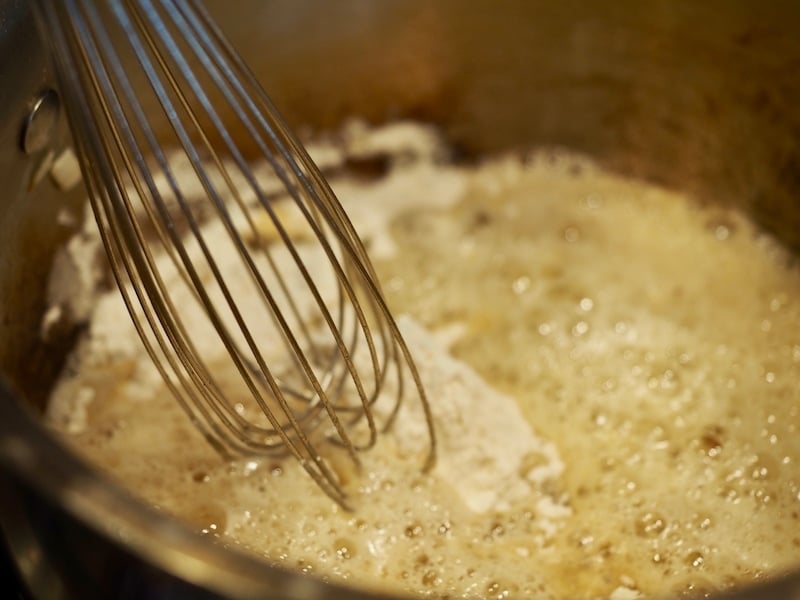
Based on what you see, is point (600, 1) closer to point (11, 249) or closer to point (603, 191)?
point (603, 191)

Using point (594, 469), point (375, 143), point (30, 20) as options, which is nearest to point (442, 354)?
point (594, 469)

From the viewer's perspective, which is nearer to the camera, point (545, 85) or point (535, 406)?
point (535, 406)

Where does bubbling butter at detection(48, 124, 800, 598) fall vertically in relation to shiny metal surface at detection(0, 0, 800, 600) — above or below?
below

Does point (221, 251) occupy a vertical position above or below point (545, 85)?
below

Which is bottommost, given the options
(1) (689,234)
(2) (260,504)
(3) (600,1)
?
(2) (260,504)

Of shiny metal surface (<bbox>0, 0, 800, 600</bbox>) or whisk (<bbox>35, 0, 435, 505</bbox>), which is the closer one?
whisk (<bbox>35, 0, 435, 505</bbox>)
